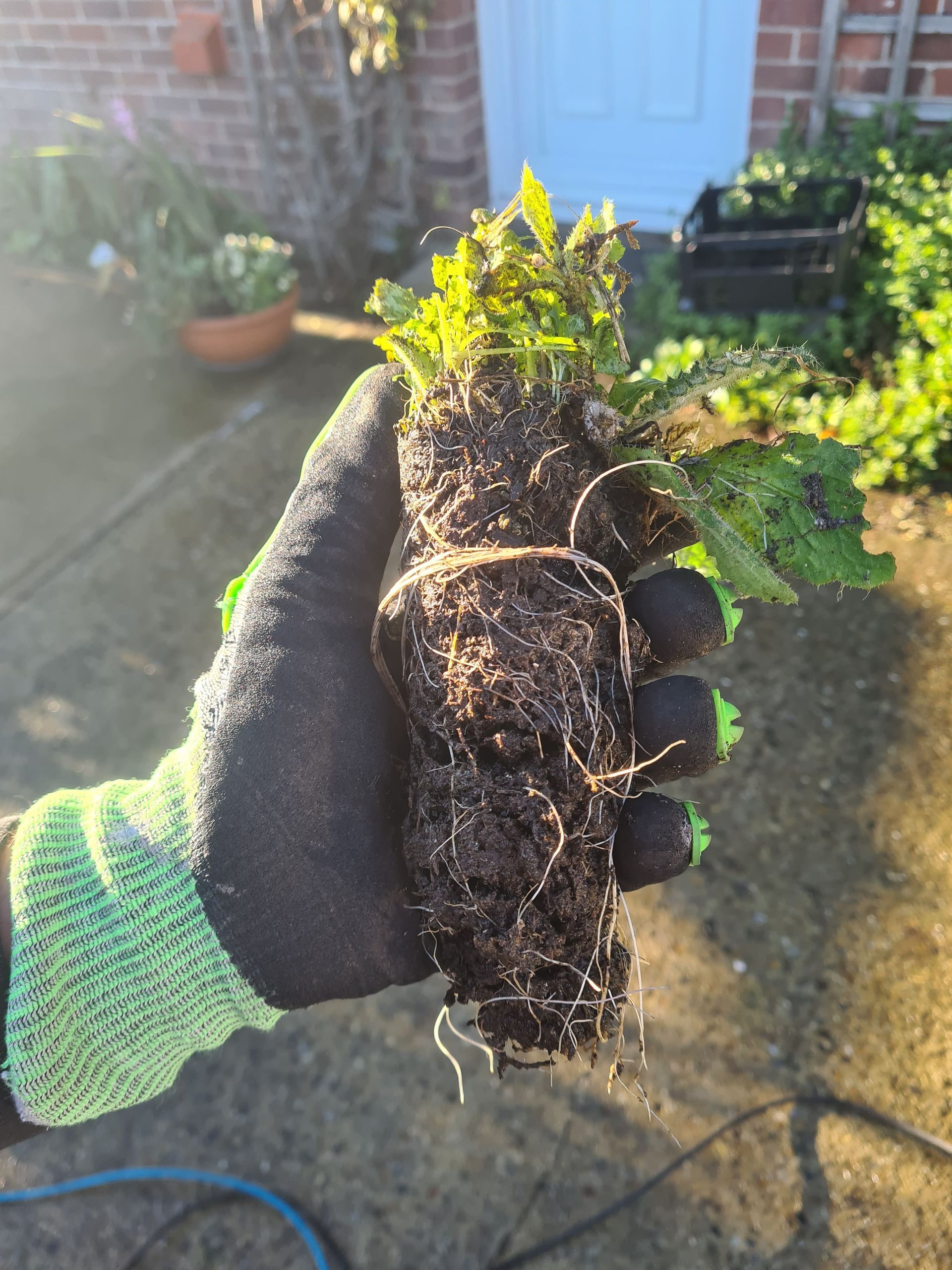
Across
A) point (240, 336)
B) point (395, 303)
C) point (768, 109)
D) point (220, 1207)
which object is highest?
point (395, 303)

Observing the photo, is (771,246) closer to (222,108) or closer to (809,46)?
(809,46)

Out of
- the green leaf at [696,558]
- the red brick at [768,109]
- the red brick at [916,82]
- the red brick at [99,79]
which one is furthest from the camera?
the red brick at [99,79]

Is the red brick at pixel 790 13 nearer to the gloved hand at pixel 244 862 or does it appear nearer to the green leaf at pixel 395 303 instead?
the green leaf at pixel 395 303

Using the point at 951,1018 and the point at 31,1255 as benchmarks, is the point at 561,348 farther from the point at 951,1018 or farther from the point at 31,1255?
the point at 31,1255

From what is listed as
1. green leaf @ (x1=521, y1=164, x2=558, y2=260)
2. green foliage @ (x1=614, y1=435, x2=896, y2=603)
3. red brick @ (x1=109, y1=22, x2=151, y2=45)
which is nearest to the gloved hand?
green foliage @ (x1=614, y1=435, x2=896, y2=603)

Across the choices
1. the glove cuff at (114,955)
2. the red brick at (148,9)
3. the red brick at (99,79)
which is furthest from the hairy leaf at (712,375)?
the red brick at (99,79)

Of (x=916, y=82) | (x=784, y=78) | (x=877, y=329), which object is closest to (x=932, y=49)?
(x=916, y=82)
